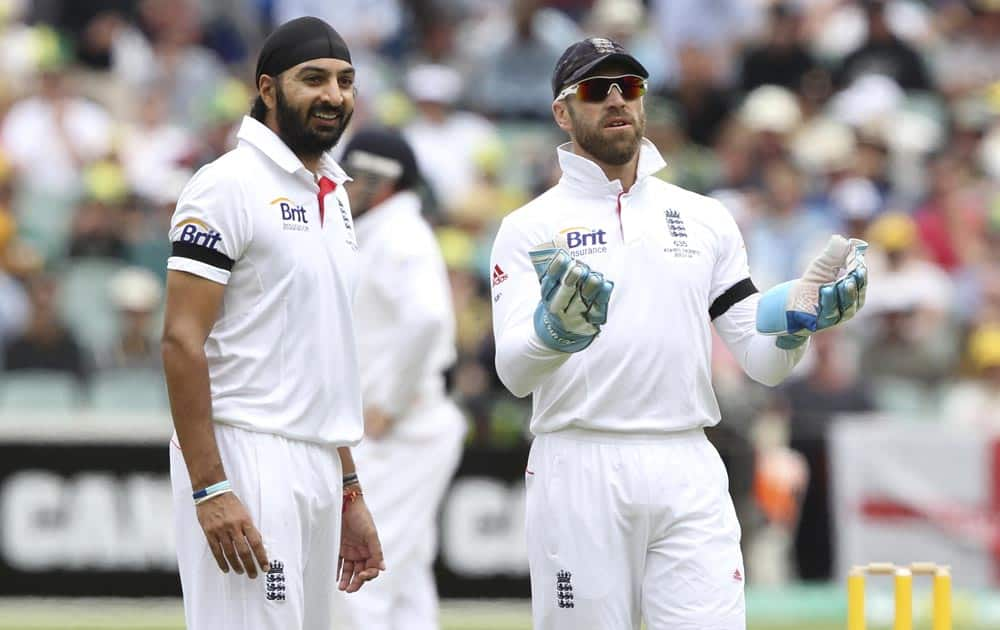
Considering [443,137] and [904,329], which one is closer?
[904,329]

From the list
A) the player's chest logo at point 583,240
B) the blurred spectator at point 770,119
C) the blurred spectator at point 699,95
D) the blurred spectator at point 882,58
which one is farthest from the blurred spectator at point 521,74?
the player's chest logo at point 583,240

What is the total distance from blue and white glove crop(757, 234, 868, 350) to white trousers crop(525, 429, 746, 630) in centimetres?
56

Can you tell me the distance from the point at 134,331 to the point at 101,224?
1308mm

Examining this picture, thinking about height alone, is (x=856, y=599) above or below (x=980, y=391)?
below

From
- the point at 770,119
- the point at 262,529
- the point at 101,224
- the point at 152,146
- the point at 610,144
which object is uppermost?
the point at 770,119

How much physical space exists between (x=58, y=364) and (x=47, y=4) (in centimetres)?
541

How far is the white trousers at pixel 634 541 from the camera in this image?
5961 mm

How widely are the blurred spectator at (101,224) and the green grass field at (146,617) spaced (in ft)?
9.70

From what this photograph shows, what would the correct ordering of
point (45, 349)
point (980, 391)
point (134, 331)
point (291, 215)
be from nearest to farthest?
point (291, 215) < point (45, 349) < point (134, 331) < point (980, 391)

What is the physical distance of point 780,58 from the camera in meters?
17.0

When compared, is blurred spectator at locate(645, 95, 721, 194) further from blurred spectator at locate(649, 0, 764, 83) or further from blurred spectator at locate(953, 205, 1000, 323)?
blurred spectator at locate(953, 205, 1000, 323)

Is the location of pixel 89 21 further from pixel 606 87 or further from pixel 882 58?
pixel 606 87

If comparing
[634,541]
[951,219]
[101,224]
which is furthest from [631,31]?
[634,541]

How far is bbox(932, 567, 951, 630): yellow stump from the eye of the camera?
6.32 m
